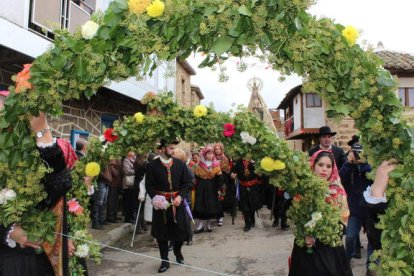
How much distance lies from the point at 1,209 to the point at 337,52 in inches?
88.9

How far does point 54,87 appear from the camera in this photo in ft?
7.46

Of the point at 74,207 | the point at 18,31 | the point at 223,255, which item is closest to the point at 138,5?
the point at 74,207

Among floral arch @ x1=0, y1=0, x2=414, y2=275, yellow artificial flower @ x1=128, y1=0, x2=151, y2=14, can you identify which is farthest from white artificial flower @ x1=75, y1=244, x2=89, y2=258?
yellow artificial flower @ x1=128, y1=0, x2=151, y2=14

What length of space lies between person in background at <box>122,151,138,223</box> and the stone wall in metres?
1.55

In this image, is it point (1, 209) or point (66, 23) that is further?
point (66, 23)

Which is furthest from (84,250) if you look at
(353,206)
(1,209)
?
(353,206)

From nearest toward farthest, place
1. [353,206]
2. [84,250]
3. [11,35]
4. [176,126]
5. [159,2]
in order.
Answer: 1. [159,2]
2. [84,250]
3. [176,126]
4. [353,206]
5. [11,35]

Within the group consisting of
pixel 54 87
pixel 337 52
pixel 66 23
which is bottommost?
pixel 54 87

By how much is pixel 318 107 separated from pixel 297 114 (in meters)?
1.84

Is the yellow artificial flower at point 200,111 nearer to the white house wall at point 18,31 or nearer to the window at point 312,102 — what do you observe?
the white house wall at point 18,31

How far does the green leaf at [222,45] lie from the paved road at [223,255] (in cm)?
426

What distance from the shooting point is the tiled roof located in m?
17.7

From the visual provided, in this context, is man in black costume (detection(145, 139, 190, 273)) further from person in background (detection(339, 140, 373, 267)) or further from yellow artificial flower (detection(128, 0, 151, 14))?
yellow artificial flower (detection(128, 0, 151, 14))

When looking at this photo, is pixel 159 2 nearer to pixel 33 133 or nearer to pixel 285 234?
pixel 33 133
